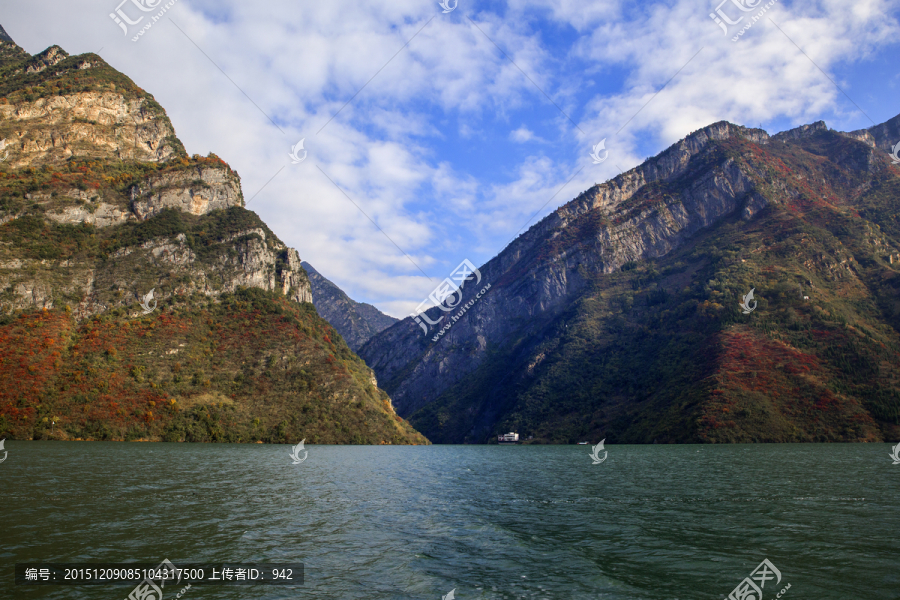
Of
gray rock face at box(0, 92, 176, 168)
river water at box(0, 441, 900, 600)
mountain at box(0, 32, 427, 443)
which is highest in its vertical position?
gray rock face at box(0, 92, 176, 168)

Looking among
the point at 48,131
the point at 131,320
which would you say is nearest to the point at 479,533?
the point at 131,320

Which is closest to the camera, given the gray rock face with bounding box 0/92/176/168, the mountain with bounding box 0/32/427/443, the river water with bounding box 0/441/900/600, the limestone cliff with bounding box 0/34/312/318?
the river water with bounding box 0/441/900/600

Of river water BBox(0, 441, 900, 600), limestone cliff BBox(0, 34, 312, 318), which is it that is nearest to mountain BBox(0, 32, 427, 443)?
limestone cliff BBox(0, 34, 312, 318)

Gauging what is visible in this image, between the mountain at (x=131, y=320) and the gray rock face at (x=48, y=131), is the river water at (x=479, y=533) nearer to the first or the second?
the mountain at (x=131, y=320)

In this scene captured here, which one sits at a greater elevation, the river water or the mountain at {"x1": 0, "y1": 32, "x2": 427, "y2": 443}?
the mountain at {"x1": 0, "y1": 32, "x2": 427, "y2": 443}

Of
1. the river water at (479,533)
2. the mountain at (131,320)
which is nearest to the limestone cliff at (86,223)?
the mountain at (131,320)

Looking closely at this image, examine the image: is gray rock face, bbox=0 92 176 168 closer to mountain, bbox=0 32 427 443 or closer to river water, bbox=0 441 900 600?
mountain, bbox=0 32 427 443
